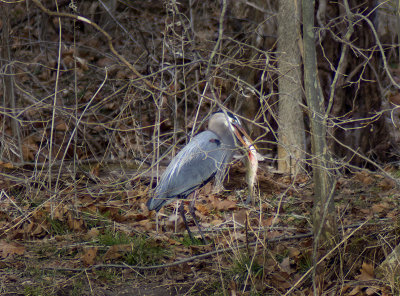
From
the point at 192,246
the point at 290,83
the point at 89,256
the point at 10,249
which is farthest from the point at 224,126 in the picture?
the point at 10,249

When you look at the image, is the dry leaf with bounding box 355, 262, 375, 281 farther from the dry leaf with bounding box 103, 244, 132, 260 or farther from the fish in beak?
the fish in beak

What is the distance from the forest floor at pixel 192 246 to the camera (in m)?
3.88

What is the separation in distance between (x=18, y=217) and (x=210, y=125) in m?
2.10

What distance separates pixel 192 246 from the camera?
4.71 meters

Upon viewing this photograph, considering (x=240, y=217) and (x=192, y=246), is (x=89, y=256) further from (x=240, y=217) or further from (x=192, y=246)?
(x=240, y=217)

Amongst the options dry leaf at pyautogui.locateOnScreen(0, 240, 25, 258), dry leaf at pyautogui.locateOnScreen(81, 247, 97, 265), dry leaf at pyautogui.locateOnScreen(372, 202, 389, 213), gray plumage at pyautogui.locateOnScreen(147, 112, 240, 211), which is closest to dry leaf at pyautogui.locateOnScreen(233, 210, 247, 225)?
gray plumage at pyautogui.locateOnScreen(147, 112, 240, 211)

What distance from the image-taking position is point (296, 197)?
19.6 ft

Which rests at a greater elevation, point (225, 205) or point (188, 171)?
point (188, 171)

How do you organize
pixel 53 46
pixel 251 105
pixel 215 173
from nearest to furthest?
pixel 215 173, pixel 251 105, pixel 53 46

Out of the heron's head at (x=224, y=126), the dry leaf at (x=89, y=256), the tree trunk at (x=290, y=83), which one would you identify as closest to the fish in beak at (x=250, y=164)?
the heron's head at (x=224, y=126)

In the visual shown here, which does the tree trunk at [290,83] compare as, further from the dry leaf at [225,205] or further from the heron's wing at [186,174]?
the heron's wing at [186,174]

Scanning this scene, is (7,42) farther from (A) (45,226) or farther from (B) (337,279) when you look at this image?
(B) (337,279)

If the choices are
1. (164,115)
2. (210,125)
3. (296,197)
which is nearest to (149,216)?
(210,125)

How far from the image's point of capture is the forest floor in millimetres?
3883
